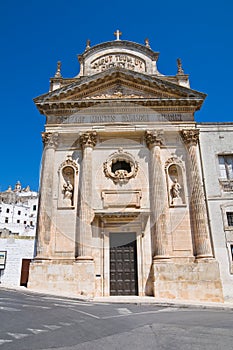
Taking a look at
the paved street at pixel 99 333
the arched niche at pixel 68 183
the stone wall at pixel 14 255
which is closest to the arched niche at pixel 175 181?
the arched niche at pixel 68 183

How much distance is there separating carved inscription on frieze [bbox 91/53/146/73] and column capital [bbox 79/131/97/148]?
21.2ft

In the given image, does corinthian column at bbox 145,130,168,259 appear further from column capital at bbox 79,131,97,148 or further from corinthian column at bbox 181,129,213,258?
column capital at bbox 79,131,97,148

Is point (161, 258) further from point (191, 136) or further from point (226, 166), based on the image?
point (191, 136)

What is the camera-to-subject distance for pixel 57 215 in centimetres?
1600

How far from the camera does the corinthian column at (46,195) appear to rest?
49.3ft

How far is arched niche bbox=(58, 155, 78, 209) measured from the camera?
16.4 m

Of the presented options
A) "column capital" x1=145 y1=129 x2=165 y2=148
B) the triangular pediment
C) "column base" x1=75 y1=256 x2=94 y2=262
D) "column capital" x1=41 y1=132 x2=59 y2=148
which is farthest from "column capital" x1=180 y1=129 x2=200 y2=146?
"column base" x1=75 y1=256 x2=94 y2=262

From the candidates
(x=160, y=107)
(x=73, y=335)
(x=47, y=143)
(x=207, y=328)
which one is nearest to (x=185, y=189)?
(x=160, y=107)

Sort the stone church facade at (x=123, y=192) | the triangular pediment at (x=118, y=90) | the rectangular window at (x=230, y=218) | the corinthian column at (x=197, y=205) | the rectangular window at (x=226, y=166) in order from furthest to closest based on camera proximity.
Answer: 1. the triangular pediment at (x=118, y=90)
2. the rectangular window at (x=226, y=166)
3. the rectangular window at (x=230, y=218)
4. the corinthian column at (x=197, y=205)
5. the stone church facade at (x=123, y=192)

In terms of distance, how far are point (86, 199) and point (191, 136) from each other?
7.59 meters

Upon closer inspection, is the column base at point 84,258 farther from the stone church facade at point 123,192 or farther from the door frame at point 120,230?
the door frame at point 120,230

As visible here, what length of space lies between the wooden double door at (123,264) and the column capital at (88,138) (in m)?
5.70

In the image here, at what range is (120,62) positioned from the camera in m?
21.1

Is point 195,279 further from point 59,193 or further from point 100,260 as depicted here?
point 59,193
